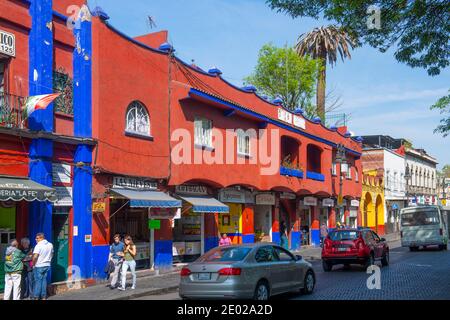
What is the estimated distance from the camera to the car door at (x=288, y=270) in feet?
45.1

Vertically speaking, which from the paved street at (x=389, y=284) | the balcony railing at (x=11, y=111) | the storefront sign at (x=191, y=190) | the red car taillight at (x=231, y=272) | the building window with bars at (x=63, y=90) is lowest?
the paved street at (x=389, y=284)

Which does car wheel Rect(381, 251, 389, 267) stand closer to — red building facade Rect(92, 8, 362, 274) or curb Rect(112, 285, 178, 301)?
red building facade Rect(92, 8, 362, 274)

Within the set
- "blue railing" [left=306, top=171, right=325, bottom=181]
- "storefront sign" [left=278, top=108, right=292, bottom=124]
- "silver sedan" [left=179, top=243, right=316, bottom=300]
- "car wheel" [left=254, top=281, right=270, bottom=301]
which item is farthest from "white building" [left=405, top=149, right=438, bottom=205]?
"car wheel" [left=254, top=281, right=270, bottom=301]

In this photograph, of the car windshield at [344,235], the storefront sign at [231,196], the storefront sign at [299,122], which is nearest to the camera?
the car windshield at [344,235]

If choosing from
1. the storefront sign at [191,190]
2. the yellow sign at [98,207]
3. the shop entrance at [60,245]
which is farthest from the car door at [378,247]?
the shop entrance at [60,245]

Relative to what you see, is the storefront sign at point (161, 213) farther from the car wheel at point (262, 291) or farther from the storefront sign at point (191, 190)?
the car wheel at point (262, 291)

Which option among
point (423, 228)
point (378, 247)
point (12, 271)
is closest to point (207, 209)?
point (378, 247)

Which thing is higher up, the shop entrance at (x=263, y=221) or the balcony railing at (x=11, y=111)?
the balcony railing at (x=11, y=111)

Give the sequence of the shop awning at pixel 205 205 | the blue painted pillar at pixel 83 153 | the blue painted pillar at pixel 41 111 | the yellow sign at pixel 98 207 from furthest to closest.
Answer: the shop awning at pixel 205 205, the yellow sign at pixel 98 207, the blue painted pillar at pixel 83 153, the blue painted pillar at pixel 41 111

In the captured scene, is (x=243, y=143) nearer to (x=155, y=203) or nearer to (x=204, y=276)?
(x=155, y=203)

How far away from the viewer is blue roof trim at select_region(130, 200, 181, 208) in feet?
60.7

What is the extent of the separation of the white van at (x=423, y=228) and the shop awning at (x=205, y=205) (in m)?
15.3

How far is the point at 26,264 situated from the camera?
1494 cm

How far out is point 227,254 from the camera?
1323 centimetres
